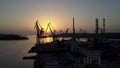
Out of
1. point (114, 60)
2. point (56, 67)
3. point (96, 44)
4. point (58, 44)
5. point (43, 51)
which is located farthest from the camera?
point (58, 44)

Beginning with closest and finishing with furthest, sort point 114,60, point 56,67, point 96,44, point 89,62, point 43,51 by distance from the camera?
1. point 56,67
2. point 89,62
3. point 114,60
4. point 96,44
5. point 43,51

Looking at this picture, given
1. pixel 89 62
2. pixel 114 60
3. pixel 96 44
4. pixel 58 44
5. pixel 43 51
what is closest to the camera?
pixel 89 62

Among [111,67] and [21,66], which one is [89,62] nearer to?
[111,67]

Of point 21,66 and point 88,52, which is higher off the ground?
point 88,52

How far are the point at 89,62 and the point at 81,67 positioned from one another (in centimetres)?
54

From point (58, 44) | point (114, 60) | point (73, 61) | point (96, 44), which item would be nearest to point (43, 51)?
point (58, 44)

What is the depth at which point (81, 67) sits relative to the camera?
1009 cm

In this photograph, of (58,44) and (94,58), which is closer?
(94,58)

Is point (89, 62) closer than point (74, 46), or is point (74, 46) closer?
point (89, 62)

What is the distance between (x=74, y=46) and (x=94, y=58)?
13.1 ft

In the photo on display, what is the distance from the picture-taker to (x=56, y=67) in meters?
9.56

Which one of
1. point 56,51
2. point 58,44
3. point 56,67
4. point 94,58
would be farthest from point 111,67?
point 58,44

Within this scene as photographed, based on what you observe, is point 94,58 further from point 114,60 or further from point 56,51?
point 56,51

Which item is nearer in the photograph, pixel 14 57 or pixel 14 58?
pixel 14 58
